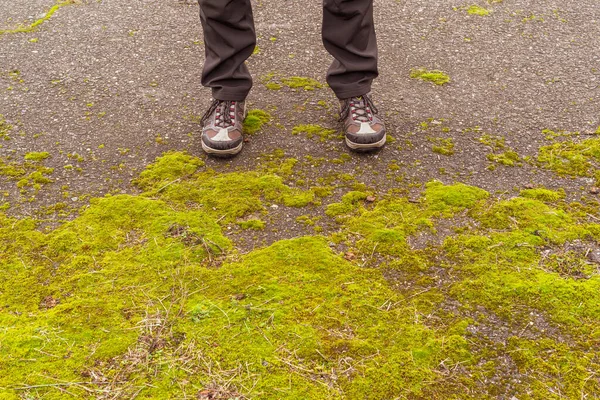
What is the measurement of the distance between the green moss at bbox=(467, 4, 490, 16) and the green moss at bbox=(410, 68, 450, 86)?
99cm

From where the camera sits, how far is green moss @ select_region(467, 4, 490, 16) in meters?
4.40

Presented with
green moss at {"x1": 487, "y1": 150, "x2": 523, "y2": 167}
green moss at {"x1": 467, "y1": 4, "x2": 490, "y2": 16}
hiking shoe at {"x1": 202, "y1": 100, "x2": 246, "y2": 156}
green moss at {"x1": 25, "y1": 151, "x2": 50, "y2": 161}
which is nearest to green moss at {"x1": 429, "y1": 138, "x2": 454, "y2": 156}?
green moss at {"x1": 487, "y1": 150, "x2": 523, "y2": 167}

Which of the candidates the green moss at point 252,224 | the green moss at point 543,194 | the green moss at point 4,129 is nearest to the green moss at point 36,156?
the green moss at point 4,129

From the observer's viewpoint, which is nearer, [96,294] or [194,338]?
[194,338]

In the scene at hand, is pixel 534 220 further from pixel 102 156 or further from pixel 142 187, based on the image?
pixel 102 156

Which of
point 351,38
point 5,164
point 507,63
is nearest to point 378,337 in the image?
point 351,38

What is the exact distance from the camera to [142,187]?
2811 mm

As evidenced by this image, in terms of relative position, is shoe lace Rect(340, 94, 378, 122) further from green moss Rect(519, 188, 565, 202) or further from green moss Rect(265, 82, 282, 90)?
green moss Rect(519, 188, 565, 202)

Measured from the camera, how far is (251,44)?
2979 mm

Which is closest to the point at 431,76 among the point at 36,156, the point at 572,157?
the point at 572,157

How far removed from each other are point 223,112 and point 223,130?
115 millimetres

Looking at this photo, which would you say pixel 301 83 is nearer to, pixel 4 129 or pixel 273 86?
pixel 273 86

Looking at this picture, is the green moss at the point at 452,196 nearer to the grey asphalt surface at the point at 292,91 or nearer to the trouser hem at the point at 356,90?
the grey asphalt surface at the point at 292,91

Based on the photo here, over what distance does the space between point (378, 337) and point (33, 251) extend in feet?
4.57
